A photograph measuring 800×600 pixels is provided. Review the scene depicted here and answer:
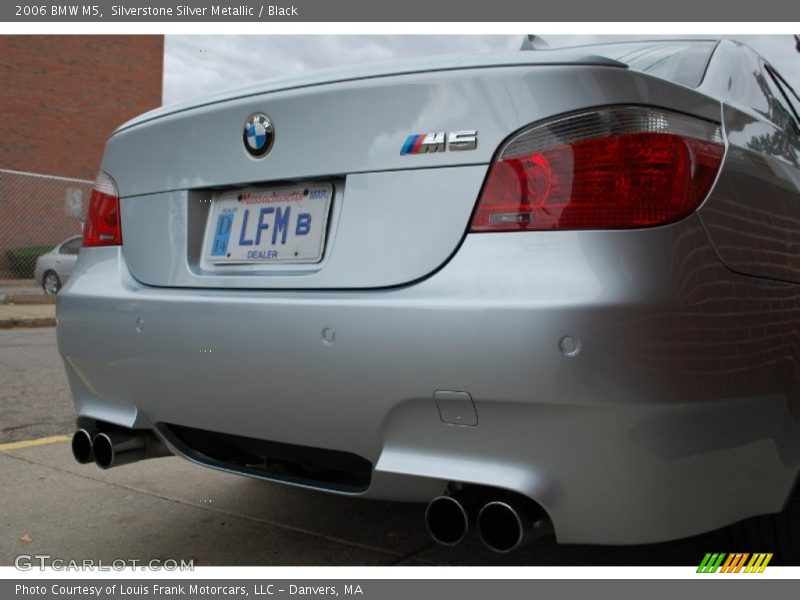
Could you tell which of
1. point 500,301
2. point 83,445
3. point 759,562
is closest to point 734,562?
point 759,562

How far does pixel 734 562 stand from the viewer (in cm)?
209

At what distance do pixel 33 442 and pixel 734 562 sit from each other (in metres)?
3.34

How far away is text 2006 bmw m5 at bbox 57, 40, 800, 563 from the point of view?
1.62 m

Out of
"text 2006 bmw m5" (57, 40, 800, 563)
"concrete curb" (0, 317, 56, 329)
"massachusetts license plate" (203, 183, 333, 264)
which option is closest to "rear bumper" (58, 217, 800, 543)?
"text 2006 bmw m5" (57, 40, 800, 563)

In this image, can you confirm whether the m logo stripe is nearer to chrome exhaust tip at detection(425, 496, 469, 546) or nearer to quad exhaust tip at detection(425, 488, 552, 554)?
quad exhaust tip at detection(425, 488, 552, 554)

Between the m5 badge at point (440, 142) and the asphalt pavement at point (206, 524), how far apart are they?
1307 mm

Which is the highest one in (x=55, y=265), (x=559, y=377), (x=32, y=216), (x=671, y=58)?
(x=671, y=58)

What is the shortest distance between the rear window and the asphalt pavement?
4.61 ft

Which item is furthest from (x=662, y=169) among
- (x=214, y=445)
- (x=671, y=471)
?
(x=214, y=445)

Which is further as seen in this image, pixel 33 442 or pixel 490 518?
pixel 33 442

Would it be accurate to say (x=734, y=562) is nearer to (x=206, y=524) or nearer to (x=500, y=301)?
(x=500, y=301)

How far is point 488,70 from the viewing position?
177 cm

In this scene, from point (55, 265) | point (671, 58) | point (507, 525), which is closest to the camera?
point (507, 525)

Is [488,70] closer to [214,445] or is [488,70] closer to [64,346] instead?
[214,445]
